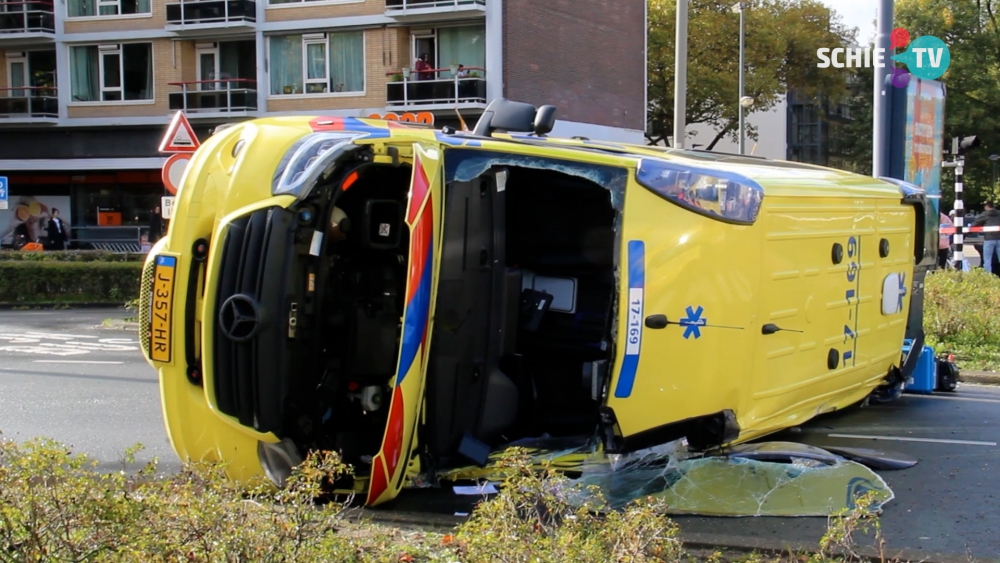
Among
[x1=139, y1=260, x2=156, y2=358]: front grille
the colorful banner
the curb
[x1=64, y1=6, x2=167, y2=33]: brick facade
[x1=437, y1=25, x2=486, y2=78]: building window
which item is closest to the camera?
[x1=139, y1=260, x2=156, y2=358]: front grille

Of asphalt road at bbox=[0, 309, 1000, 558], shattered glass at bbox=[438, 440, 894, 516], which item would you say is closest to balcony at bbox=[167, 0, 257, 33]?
asphalt road at bbox=[0, 309, 1000, 558]

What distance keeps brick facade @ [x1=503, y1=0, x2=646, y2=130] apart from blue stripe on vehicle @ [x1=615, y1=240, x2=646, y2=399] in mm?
26693

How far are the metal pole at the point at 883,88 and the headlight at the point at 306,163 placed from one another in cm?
803

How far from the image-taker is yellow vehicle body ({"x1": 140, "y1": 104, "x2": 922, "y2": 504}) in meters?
5.18

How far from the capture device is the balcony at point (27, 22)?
35.2m

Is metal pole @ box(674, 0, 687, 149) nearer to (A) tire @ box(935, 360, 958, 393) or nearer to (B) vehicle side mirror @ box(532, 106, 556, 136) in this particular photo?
(A) tire @ box(935, 360, 958, 393)

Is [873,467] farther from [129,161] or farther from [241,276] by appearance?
[129,161]

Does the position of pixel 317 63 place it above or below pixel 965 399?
above

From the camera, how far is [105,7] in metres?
35.5

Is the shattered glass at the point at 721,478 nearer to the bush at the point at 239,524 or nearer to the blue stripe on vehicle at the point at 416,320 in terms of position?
the blue stripe on vehicle at the point at 416,320

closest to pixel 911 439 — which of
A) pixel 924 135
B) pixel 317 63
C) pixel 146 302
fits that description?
pixel 146 302

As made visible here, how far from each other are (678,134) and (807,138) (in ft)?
179

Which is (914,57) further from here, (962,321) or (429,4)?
(429,4)

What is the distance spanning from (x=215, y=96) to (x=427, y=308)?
3083 centimetres
